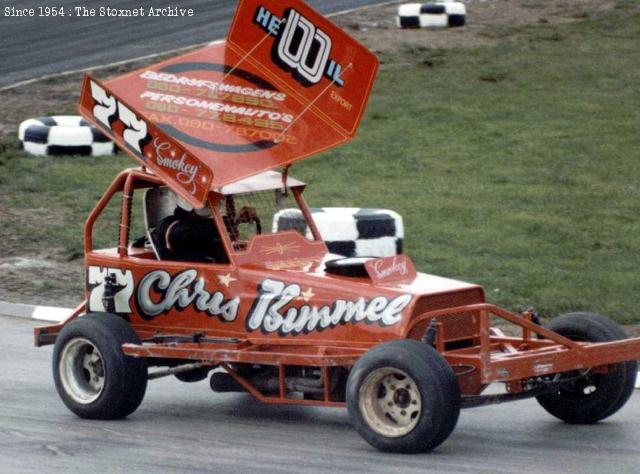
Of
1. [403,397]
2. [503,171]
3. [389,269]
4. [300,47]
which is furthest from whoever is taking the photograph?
[503,171]

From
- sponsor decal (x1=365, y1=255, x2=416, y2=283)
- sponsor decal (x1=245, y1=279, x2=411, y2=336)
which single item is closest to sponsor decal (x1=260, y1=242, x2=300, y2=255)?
sponsor decal (x1=245, y1=279, x2=411, y2=336)

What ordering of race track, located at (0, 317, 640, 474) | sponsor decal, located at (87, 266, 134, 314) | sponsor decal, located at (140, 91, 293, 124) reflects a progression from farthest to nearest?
sponsor decal, located at (140, 91, 293, 124) → sponsor decal, located at (87, 266, 134, 314) → race track, located at (0, 317, 640, 474)

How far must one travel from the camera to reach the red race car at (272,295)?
7.46 meters

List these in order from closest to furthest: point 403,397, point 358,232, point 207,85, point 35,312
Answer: point 403,397 < point 207,85 < point 358,232 < point 35,312

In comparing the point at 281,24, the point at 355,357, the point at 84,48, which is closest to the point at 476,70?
the point at 84,48

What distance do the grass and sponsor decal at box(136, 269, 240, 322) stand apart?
146 inches

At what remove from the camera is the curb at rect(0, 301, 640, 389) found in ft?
37.6

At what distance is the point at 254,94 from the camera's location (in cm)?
887

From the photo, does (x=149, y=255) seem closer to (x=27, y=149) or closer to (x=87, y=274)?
(x=87, y=274)

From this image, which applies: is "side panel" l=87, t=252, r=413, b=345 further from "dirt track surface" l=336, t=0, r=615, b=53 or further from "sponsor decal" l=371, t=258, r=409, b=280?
"dirt track surface" l=336, t=0, r=615, b=53

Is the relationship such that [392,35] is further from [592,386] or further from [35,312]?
[592,386]

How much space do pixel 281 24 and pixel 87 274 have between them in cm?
189

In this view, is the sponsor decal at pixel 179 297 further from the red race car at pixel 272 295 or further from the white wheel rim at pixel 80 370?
the white wheel rim at pixel 80 370

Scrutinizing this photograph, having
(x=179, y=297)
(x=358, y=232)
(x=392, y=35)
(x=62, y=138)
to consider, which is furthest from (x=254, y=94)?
(x=392, y=35)
